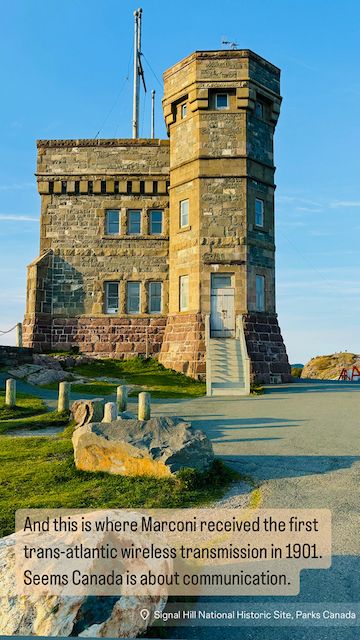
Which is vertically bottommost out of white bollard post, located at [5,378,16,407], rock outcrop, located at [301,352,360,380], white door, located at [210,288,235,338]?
rock outcrop, located at [301,352,360,380]

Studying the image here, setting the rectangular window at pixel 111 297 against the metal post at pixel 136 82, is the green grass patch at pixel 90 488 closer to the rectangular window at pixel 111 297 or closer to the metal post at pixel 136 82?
the rectangular window at pixel 111 297

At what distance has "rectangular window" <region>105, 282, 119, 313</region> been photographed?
25.1m

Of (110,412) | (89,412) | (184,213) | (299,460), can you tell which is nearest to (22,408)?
(89,412)

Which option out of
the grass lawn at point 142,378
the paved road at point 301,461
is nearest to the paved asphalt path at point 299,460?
the paved road at point 301,461

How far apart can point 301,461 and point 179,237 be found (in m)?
16.1

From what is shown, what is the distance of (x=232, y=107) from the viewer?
22.1 metres

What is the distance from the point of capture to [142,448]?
7.11m

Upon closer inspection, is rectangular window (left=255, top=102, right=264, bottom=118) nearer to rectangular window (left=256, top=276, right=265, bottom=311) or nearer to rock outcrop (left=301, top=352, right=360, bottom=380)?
rectangular window (left=256, top=276, right=265, bottom=311)

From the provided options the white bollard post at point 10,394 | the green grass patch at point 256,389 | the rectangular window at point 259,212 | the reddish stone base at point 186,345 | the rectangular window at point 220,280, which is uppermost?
the rectangular window at point 259,212

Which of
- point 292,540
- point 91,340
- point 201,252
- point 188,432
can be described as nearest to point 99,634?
point 292,540

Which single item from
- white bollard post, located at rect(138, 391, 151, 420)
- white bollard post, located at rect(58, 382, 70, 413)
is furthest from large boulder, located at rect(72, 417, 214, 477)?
white bollard post, located at rect(58, 382, 70, 413)

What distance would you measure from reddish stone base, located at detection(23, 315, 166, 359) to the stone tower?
1.77 m

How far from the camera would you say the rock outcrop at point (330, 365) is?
37.5 meters

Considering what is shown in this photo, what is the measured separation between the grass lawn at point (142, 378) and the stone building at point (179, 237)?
626 mm
